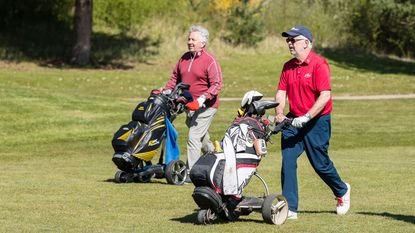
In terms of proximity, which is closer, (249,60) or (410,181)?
(410,181)

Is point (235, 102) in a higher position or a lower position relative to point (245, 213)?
lower

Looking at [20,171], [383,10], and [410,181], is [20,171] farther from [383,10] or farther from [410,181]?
[383,10]

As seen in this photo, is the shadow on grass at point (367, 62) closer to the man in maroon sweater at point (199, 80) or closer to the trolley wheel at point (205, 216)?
the man in maroon sweater at point (199, 80)

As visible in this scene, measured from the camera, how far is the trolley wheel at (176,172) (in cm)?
1327

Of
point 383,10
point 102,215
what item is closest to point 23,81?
point 383,10

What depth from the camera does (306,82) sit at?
995 cm

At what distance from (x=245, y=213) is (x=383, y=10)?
3578cm

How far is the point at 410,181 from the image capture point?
537 inches

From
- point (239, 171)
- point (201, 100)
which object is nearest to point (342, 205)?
point (239, 171)

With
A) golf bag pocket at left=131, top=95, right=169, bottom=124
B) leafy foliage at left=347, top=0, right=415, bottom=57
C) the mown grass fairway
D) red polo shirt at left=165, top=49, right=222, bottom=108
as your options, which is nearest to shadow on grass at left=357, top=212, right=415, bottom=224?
the mown grass fairway

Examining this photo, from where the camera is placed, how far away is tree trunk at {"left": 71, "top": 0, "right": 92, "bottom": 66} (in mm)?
37469

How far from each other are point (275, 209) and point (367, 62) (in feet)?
118

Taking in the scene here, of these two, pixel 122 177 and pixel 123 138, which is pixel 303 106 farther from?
pixel 122 177

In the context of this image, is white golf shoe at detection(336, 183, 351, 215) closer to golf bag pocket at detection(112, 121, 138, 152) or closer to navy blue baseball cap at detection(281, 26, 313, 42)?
navy blue baseball cap at detection(281, 26, 313, 42)
